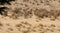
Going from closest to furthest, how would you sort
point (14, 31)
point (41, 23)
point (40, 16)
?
point (14, 31) → point (41, 23) → point (40, 16)

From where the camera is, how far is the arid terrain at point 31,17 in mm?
6353

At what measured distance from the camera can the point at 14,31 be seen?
20.4 feet

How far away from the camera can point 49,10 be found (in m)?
7.12

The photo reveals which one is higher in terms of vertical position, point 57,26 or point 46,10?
point 46,10

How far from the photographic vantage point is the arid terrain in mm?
6353

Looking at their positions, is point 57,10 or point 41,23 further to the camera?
point 57,10

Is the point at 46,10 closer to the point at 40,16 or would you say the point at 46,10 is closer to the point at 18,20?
the point at 40,16

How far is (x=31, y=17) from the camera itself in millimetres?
6980

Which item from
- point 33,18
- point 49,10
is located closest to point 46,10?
point 49,10

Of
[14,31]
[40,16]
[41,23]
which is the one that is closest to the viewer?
[14,31]

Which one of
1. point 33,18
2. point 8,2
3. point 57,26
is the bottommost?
point 57,26

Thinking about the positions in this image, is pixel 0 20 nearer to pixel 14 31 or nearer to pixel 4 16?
pixel 4 16

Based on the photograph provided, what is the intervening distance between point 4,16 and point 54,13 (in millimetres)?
1801

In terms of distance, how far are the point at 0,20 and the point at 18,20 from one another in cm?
62
